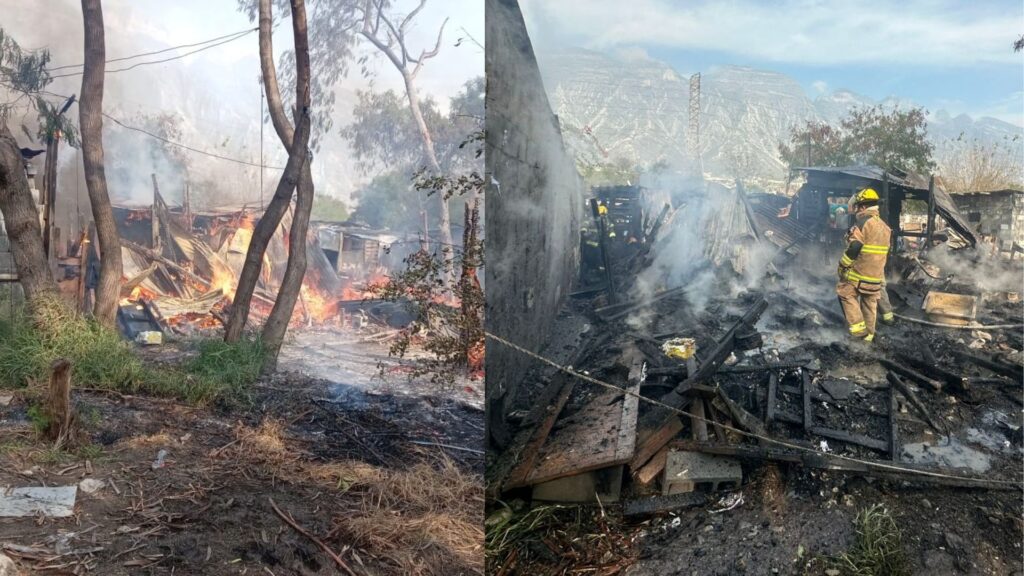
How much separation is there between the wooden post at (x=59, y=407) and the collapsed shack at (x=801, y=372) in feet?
10.0

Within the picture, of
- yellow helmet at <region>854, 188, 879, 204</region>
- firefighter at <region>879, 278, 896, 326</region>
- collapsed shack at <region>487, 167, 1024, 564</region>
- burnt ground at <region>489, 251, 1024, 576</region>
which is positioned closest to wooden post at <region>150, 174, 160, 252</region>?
collapsed shack at <region>487, 167, 1024, 564</region>

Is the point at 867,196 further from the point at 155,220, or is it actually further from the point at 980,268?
the point at 155,220

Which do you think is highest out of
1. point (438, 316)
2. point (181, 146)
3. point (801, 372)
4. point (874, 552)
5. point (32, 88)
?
point (32, 88)

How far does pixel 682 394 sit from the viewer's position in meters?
4.08

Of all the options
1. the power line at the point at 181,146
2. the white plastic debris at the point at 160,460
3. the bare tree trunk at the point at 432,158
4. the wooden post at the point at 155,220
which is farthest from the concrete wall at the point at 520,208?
the wooden post at the point at 155,220

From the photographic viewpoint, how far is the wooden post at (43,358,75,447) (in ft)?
13.6

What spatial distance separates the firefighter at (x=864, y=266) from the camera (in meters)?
3.84

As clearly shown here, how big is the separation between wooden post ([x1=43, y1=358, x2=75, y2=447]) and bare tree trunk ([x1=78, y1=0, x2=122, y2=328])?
0.59 metres

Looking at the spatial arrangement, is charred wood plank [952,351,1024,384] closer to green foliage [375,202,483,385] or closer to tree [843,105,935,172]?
tree [843,105,935,172]

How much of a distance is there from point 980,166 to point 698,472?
2713 mm

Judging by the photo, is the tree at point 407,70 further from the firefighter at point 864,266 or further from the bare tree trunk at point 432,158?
the firefighter at point 864,266

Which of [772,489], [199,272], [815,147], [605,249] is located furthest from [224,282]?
[815,147]

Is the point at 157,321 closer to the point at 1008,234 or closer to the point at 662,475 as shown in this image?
the point at 662,475

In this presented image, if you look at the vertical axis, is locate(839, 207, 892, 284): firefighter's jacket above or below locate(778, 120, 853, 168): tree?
below
